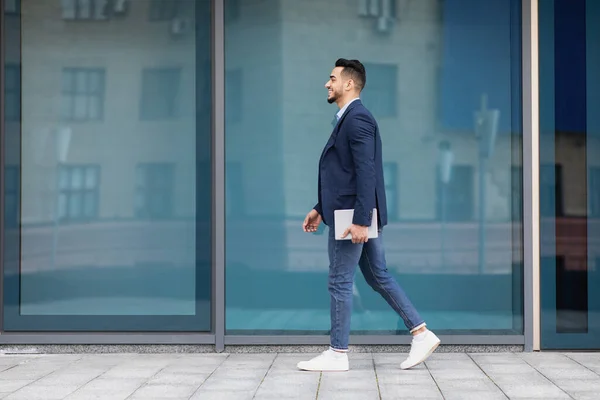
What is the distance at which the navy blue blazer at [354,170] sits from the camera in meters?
5.83

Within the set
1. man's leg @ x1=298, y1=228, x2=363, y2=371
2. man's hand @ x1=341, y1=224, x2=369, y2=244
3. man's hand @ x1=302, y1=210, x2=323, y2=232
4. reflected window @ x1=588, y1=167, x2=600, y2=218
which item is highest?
reflected window @ x1=588, y1=167, x2=600, y2=218

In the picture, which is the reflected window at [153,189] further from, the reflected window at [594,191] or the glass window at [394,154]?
the reflected window at [594,191]

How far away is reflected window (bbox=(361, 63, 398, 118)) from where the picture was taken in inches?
273

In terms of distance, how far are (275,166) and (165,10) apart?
4.41 feet

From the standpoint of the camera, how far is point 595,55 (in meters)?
6.89

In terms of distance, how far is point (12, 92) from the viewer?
7004mm

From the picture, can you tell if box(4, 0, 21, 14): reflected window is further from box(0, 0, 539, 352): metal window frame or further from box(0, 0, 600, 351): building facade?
box(0, 0, 539, 352): metal window frame

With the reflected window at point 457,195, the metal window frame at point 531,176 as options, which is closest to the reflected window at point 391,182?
the reflected window at point 457,195

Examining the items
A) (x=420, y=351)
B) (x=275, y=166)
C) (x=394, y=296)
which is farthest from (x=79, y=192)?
(x=420, y=351)

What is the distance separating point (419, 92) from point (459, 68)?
0.32 metres

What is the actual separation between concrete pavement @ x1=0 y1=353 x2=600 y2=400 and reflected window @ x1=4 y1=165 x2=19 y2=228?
939 millimetres

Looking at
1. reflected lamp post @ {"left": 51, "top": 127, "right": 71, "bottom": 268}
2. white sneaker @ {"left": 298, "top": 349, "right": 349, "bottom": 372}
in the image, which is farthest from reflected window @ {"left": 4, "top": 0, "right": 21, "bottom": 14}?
white sneaker @ {"left": 298, "top": 349, "right": 349, "bottom": 372}

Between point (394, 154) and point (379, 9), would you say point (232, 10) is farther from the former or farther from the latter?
point (394, 154)

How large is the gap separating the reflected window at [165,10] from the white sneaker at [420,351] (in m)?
2.85
